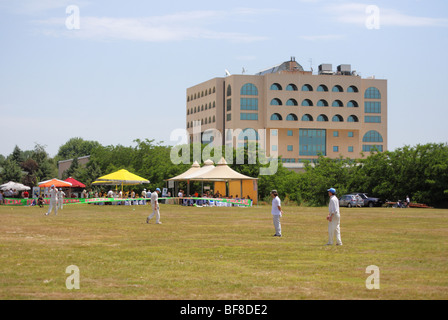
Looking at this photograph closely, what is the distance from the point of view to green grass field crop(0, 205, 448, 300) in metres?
11.5

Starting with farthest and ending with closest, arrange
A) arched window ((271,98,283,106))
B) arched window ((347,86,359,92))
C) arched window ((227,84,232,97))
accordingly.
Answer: arched window ((347,86,359,92)) → arched window ((227,84,232,97)) → arched window ((271,98,283,106))

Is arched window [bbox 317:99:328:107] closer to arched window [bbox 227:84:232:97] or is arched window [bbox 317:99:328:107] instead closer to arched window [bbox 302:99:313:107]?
arched window [bbox 302:99:313:107]

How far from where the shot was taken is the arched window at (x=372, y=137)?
124188 millimetres

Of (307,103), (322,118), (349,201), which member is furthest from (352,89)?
(349,201)

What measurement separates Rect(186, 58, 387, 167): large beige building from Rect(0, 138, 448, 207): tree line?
84.2 feet

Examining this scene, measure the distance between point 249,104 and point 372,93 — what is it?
24280mm

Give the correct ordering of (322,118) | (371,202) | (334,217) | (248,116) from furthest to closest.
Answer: (322,118) → (248,116) → (371,202) → (334,217)

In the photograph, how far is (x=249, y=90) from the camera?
115812mm

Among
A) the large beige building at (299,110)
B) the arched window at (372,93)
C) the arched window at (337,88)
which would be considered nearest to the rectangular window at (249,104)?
the large beige building at (299,110)

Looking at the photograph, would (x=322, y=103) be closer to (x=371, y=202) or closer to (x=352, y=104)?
(x=352, y=104)

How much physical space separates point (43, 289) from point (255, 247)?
29.1ft

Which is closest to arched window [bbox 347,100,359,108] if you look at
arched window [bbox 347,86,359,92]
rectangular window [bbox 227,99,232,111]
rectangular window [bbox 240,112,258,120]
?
arched window [bbox 347,86,359,92]

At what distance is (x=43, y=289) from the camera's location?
11703mm
